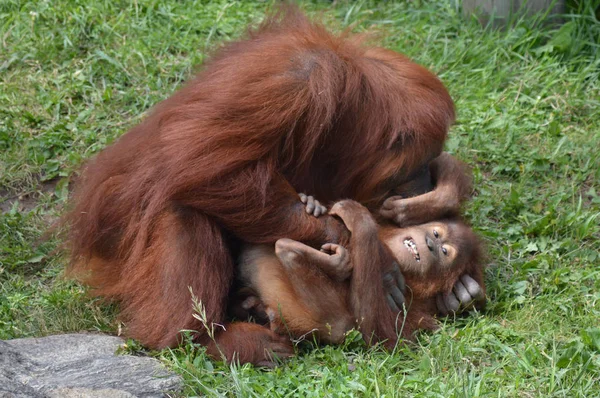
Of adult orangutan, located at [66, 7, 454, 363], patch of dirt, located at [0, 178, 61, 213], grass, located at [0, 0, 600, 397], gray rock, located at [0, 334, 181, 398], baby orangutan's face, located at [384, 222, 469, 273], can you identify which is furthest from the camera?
patch of dirt, located at [0, 178, 61, 213]

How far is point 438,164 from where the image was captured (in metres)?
4.59

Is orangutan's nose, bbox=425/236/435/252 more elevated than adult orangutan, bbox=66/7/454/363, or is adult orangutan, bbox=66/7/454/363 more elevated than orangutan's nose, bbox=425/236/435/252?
adult orangutan, bbox=66/7/454/363

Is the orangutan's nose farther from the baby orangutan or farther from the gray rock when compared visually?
the gray rock

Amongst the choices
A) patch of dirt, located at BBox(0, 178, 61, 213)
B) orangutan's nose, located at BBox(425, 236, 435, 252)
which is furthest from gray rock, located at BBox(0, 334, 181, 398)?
patch of dirt, located at BBox(0, 178, 61, 213)

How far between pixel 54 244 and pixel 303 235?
1633 mm

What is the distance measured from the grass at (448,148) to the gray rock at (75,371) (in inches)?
5.1

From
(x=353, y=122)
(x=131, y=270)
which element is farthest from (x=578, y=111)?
(x=131, y=270)

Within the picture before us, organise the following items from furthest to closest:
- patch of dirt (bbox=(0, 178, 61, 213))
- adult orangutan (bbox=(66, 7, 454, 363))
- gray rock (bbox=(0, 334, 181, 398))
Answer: patch of dirt (bbox=(0, 178, 61, 213)), adult orangutan (bbox=(66, 7, 454, 363)), gray rock (bbox=(0, 334, 181, 398))

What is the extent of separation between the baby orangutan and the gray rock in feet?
2.14

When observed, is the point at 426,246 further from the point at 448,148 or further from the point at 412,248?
the point at 448,148

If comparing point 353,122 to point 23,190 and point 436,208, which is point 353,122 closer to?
point 436,208

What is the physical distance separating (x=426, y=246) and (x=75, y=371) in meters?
1.69

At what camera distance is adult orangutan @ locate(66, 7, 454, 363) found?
3963 millimetres

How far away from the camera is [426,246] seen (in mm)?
4250
